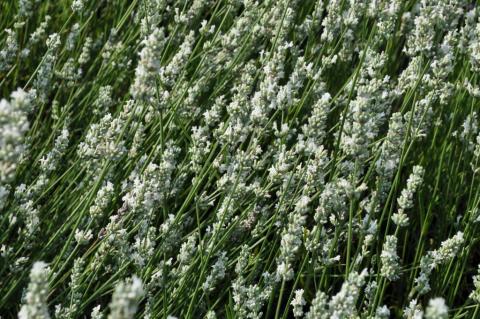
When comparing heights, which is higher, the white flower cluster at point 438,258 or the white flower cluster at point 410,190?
the white flower cluster at point 410,190

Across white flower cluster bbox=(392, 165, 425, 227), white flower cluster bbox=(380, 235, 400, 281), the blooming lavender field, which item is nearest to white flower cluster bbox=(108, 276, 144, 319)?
the blooming lavender field

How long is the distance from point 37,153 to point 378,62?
1.27 m

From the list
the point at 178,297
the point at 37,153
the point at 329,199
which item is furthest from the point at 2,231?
the point at 329,199

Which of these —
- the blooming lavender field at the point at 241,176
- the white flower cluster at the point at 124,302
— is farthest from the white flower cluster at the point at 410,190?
the white flower cluster at the point at 124,302

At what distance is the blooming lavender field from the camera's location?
2123 millimetres

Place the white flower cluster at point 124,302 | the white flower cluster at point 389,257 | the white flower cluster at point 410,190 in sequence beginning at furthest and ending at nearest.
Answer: the white flower cluster at point 410,190
the white flower cluster at point 389,257
the white flower cluster at point 124,302

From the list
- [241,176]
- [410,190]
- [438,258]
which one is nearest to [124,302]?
[241,176]

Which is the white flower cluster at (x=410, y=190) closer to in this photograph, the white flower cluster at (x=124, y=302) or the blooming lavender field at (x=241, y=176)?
the blooming lavender field at (x=241, y=176)

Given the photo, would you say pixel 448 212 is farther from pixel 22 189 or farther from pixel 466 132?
pixel 22 189

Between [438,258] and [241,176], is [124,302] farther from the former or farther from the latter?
[438,258]

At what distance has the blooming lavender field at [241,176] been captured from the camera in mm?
2123

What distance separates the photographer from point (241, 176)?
226 centimetres

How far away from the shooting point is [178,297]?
91.7 inches

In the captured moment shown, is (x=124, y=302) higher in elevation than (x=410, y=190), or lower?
lower
